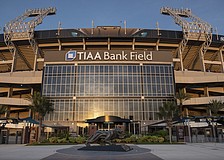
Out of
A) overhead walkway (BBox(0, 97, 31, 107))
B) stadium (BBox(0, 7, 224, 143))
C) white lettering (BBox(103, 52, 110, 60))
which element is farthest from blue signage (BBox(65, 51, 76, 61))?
overhead walkway (BBox(0, 97, 31, 107))

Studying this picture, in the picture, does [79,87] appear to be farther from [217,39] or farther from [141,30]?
[217,39]

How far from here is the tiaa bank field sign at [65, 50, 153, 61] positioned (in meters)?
60.1

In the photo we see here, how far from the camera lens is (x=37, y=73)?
62688 millimetres

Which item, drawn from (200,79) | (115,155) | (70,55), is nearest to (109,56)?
(70,55)

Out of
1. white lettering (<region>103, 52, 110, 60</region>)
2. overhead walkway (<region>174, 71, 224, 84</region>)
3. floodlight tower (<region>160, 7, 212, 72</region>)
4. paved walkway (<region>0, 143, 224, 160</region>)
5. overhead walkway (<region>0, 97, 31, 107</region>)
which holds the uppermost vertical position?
floodlight tower (<region>160, 7, 212, 72</region>)

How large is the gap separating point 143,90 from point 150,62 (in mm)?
9097

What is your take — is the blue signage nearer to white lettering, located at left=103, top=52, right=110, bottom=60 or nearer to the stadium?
the stadium

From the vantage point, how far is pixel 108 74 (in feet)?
194

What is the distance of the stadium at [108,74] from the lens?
5566cm

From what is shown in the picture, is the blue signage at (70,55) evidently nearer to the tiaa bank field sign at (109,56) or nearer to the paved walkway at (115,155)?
the tiaa bank field sign at (109,56)

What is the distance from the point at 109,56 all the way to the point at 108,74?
5.50 m

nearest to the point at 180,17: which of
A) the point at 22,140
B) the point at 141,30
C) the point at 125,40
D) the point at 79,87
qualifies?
the point at 141,30

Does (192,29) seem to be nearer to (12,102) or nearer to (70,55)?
(70,55)

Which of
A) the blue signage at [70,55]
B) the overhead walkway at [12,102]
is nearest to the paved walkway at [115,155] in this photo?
the overhead walkway at [12,102]
